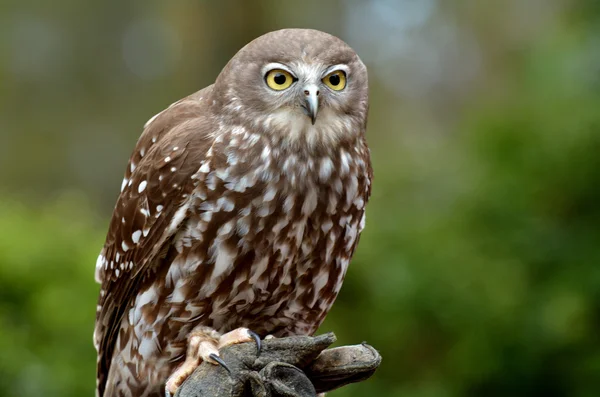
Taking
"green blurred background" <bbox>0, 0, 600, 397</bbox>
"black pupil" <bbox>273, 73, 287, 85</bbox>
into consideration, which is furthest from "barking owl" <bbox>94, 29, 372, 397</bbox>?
"green blurred background" <bbox>0, 0, 600, 397</bbox>

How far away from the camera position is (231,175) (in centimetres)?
322

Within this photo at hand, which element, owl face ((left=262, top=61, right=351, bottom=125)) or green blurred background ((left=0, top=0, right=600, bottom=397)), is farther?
green blurred background ((left=0, top=0, right=600, bottom=397))

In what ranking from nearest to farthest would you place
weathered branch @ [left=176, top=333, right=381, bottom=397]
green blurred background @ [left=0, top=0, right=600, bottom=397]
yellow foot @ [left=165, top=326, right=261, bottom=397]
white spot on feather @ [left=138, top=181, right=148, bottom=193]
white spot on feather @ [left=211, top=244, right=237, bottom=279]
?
weathered branch @ [left=176, top=333, right=381, bottom=397], yellow foot @ [left=165, top=326, right=261, bottom=397], white spot on feather @ [left=211, top=244, right=237, bottom=279], white spot on feather @ [left=138, top=181, right=148, bottom=193], green blurred background @ [left=0, top=0, right=600, bottom=397]

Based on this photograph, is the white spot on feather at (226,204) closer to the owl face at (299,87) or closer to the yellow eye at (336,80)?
the owl face at (299,87)

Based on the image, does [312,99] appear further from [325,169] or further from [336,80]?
[325,169]

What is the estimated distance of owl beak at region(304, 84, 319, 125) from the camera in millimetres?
3035

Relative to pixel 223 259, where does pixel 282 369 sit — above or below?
below

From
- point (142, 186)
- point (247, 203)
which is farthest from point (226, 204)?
point (142, 186)

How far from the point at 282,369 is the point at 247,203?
658 millimetres

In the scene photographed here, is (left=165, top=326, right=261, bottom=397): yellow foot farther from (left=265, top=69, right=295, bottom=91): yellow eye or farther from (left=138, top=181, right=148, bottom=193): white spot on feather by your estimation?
(left=265, top=69, right=295, bottom=91): yellow eye

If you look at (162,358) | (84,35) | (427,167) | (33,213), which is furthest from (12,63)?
(162,358)

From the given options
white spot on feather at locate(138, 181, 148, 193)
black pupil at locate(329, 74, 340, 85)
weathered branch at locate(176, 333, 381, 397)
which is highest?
black pupil at locate(329, 74, 340, 85)

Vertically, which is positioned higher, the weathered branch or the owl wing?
the owl wing

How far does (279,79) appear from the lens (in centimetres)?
314
